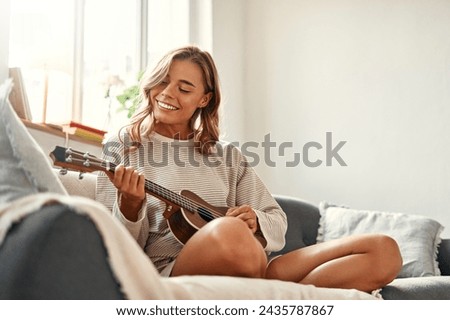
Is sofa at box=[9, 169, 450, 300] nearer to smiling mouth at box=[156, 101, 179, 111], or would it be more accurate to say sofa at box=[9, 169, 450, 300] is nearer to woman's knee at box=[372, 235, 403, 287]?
woman's knee at box=[372, 235, 403, 287]

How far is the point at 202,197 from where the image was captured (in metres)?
2.03

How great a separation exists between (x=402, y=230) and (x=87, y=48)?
5.66 ft

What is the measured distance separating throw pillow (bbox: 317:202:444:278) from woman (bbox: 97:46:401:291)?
727 mm

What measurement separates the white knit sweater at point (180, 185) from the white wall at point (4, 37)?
0.83 m

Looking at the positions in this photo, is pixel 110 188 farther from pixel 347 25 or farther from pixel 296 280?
pixel 347 25

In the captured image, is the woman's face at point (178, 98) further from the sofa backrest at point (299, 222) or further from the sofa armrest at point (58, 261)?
the sofa armrest at point (58, 261)

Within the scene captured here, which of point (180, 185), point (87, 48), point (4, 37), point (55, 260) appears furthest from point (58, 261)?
point (87, 48)

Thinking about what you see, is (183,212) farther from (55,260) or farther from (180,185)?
(55,260)

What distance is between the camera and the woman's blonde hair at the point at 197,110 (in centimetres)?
210

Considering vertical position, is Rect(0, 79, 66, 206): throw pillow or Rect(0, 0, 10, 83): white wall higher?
Rect(0, 0, 10, 83): white wall

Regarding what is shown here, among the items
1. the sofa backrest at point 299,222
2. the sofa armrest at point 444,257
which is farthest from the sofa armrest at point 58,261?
the sofa armrest at point 444,257

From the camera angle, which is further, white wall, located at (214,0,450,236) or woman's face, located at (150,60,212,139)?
white wall, located at (214,0,450,236)

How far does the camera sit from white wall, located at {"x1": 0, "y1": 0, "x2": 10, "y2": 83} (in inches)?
103

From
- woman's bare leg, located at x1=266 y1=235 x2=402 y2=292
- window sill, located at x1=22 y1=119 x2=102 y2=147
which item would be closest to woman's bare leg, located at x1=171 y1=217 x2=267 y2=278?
woman's bare leg, located at x1=266 y1=235 x2=402 y2=292
